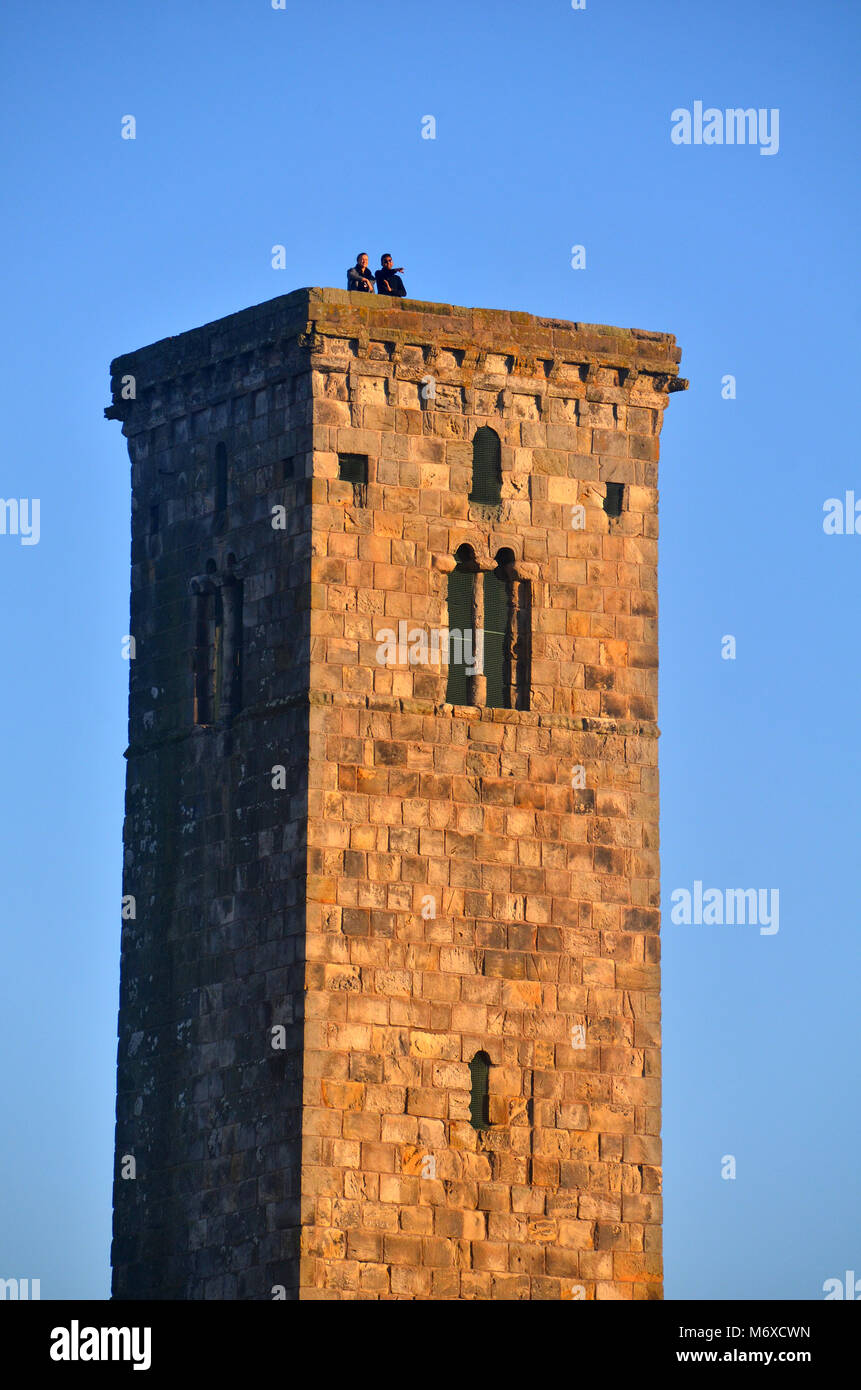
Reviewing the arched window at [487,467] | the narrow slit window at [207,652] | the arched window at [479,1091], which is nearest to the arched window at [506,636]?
the arched window at [487,467]

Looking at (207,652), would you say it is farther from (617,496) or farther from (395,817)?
(617,496)

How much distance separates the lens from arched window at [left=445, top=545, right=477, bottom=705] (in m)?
76.7

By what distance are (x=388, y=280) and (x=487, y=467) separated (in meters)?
3.07

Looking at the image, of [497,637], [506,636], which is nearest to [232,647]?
[497,637]

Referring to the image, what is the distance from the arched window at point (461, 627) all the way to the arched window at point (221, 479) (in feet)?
11.1

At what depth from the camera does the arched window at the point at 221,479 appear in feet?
255

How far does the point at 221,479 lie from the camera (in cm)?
7794

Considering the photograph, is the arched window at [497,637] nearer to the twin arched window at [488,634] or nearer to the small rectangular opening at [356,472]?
the twin arched window at [488,634]

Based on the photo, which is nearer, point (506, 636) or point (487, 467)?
point (506, 636)

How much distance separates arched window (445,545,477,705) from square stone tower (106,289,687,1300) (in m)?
0.07

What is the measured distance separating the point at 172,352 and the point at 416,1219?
12.8m

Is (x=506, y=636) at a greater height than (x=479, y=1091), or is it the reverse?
(x=506, y=636)
